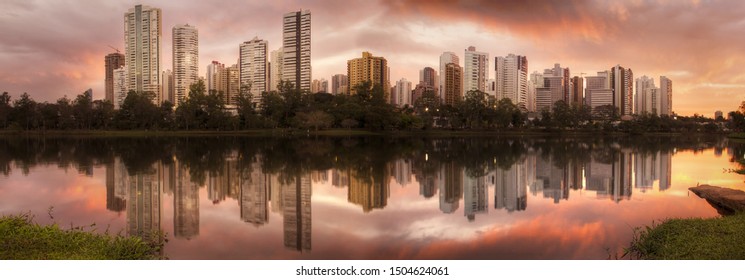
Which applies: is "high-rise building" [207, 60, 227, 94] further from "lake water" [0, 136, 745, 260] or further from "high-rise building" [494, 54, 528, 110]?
"lake water" [0, 136, 745, 260]

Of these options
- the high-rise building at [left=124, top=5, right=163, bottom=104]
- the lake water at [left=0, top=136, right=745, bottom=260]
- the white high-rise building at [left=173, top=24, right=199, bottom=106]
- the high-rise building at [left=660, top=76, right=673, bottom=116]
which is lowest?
the lake water at [left=0, top=136, right=745, bottom=260]

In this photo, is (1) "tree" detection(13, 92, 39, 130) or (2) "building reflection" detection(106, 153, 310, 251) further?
(1) "tree" detection(13, 92, 39, 130)

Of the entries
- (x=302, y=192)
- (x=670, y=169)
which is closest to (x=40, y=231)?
(x=302, y=192)

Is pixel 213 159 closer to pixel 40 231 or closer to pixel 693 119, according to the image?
pixel 40 231

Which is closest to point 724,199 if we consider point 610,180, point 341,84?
point 610,180

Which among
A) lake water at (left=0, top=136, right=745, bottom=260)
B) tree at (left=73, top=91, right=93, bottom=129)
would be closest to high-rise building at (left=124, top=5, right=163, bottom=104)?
lake water at (left=0, top=136, right=745, bottom=260)

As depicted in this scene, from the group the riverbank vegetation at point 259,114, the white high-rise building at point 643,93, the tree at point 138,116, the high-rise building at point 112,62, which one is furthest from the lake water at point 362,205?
the riverbank vegetation at point 259,114

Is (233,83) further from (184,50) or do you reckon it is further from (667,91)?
(667,91)

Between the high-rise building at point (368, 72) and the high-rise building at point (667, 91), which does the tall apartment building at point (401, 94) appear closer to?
the high-rise building at point (368, 72)
